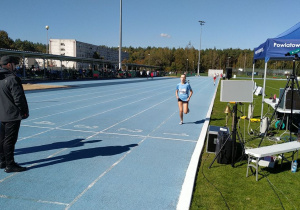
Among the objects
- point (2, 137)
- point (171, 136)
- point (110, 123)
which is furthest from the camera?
point (110, 123)

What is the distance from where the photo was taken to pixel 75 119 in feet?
31.5

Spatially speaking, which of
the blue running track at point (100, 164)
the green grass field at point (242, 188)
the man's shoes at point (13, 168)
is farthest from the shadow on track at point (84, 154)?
the green grass field at point (242, 188)

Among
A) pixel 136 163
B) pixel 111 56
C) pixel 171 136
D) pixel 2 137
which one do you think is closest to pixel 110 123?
pixel 171 136

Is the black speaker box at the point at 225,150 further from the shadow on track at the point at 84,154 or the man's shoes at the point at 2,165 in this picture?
the man's shoes at the point at 2,165

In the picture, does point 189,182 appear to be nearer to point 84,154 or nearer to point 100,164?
point 100,164

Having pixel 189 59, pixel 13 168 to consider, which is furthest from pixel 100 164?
pixel 189 59

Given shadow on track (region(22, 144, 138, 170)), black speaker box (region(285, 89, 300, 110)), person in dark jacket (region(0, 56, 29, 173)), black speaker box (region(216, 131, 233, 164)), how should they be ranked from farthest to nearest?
A: black speaker box (region(285, 89, 300, 110))
black speaker box (region(216, 131, 233, 164))
shadow on track (region(22, 144, 138, 170))
person in dark jacket (region(0, 56, 29, 173))

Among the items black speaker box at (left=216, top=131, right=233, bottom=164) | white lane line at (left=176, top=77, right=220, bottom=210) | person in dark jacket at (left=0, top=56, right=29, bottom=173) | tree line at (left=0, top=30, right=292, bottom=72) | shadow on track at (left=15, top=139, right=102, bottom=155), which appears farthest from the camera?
tree line at (left=0, top=30, right=292, bottom=72)

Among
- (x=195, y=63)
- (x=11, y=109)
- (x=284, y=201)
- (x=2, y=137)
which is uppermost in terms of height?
(x=195, y=63)

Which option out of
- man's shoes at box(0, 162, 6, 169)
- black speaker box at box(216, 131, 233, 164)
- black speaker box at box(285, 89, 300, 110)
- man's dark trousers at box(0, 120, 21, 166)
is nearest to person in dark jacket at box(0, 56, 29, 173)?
man's dark trousers at box(0, 120, 21, 166)

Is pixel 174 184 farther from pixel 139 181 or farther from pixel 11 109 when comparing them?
pixel 11 109

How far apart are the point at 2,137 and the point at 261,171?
201 inches

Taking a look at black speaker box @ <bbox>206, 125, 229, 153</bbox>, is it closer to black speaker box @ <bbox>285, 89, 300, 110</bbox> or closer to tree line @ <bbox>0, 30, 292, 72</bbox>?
black speaker box @ <bbox>285, 89, 300, 110</bbox>

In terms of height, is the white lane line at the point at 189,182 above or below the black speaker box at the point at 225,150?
below
